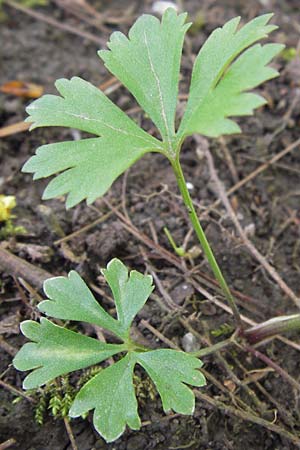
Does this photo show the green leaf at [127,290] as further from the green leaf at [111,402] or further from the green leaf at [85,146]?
the green leaf at [85,146]

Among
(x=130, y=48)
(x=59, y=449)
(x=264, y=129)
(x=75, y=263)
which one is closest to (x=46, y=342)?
(x=59, y=449)

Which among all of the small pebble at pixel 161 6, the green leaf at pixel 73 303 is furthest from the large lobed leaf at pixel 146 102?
the small pebble at pixel 161 6

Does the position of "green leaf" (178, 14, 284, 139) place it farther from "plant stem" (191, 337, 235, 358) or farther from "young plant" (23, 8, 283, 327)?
"plant stem" (191, 337, 235, 358)

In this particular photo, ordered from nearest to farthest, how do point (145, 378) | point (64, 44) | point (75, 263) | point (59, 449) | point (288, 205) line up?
point (59, 449) < point (145, 378) < point (75, 263) < point (288, 205) < point (64, 44)

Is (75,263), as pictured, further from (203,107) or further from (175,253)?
(203,107)

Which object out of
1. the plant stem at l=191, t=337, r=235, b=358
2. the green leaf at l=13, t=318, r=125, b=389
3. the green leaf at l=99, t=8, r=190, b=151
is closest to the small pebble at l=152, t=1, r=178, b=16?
the green leaf at l=99, t=8, r=190, b=151

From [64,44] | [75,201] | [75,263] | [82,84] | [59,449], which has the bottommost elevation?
[59,449]
